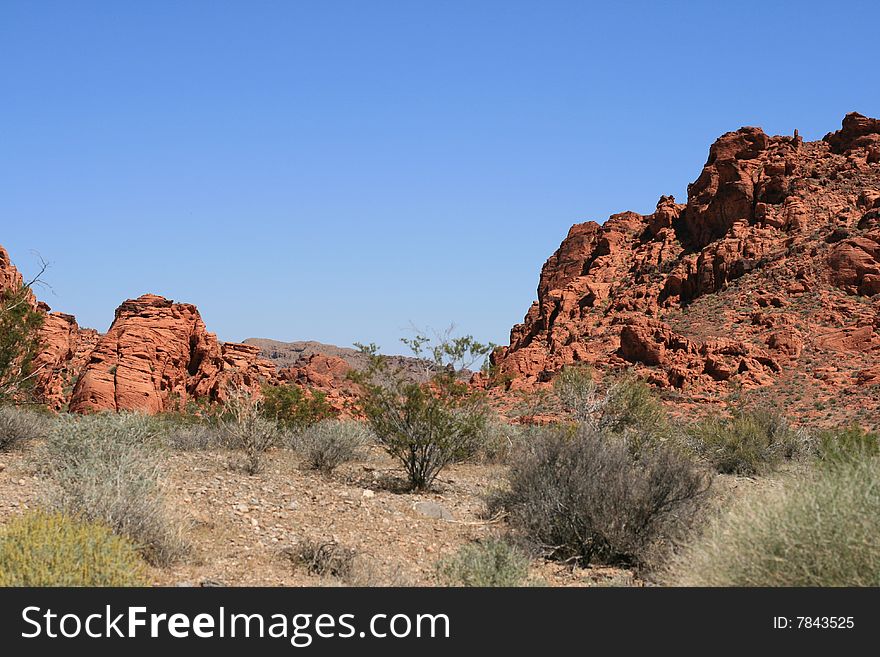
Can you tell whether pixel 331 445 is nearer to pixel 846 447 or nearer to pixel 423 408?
pixel 423 408

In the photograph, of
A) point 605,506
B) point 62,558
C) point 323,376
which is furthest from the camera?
point 323,376

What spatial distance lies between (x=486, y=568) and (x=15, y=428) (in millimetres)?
10849

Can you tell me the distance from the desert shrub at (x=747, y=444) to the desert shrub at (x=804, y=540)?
1115 centimetres

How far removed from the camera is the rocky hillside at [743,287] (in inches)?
1577

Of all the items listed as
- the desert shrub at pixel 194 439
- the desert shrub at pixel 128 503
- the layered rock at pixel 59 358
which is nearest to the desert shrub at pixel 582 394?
the desert shrub at pixel 194 439

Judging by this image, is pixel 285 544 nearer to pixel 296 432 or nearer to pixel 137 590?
pixel 137 590

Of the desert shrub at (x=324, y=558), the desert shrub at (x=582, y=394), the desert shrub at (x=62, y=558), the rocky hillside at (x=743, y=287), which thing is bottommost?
the desert shrub at (x=324, y=558)

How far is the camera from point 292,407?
2117 cm

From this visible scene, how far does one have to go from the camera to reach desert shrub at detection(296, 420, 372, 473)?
1427 cm

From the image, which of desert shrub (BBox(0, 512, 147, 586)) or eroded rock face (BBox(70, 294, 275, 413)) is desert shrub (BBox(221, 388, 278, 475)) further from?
eroded rock face (BBox(70, 294, 275, 413))

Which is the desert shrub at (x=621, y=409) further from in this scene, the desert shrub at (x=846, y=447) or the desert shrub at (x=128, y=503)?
the desert shrub at (x=128, y=503)

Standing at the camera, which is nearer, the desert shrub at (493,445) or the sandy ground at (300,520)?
the sandy ground at (300,520)

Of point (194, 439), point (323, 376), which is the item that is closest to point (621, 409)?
point (194, 439)

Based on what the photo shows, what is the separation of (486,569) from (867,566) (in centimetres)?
303
